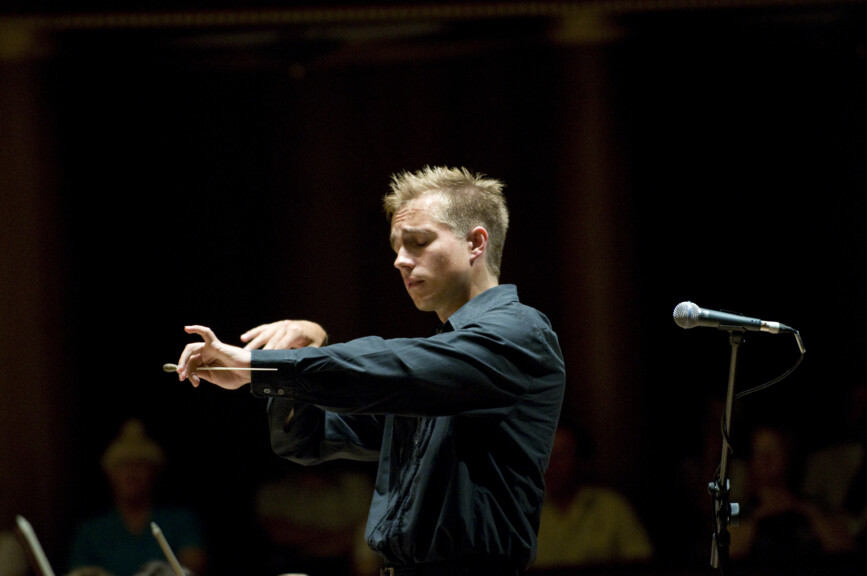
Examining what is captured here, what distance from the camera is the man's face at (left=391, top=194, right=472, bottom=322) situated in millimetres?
2027

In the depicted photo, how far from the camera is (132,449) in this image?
14.5 feet

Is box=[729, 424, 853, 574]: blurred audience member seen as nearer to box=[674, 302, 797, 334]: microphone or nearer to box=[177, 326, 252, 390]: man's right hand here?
box=[674, 302, 797, 334]: microphone

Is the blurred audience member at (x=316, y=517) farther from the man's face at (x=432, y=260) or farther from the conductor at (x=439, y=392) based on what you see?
→ the man's face at (x=432, y=260)

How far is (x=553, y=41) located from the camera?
4578 millimetres

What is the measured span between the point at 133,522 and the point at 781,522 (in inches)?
111

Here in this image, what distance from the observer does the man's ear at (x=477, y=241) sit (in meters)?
2.08

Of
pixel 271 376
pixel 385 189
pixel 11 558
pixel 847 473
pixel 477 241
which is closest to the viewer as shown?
pixel 271 376

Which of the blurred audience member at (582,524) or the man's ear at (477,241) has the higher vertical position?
the man's ear at (477,241)

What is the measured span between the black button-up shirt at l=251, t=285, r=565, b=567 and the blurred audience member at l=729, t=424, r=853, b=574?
8.73ft

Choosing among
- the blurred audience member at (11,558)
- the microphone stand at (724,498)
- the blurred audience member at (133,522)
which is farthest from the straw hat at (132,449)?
the microphone stand at (724,498)

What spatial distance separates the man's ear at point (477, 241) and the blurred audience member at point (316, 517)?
99.7 inches

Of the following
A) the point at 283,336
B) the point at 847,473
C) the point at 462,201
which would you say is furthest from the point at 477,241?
the point at 847,473

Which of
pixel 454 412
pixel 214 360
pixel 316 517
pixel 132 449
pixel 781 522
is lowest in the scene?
pixel 781 522

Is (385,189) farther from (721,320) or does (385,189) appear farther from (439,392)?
(439,392)
